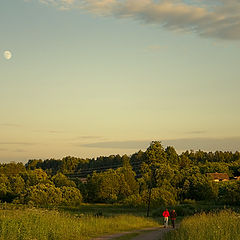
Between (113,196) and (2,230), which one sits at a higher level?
(2,230)

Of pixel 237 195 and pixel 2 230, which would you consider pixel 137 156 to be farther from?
pixel 2 230

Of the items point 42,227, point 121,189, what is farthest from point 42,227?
point 121,189

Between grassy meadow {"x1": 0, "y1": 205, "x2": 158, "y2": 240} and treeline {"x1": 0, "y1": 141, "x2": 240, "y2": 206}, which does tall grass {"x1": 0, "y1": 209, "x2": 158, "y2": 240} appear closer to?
grassy meadow {"x1": 0, "y1": 205, "x2": 158, "y2": 240}

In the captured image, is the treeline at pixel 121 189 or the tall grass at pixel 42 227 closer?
the tall grass at pixel 42 227

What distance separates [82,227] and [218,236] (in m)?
16.0

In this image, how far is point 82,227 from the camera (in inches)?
1328

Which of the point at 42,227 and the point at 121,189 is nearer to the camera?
the point at 42,227

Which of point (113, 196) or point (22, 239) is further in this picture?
point (113, 196)

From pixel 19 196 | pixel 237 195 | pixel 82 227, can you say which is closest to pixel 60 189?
pixel 19 196

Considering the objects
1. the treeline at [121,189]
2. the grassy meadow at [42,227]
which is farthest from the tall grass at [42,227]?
the treeline at [121,189]

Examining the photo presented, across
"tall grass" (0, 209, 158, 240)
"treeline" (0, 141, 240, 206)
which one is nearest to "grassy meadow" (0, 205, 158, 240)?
→ "tall grass" (0, 209, 158, 240)

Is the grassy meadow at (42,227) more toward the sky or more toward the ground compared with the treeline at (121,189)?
more toward the sky

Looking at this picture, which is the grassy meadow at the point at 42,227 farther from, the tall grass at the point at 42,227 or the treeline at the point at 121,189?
the treeline at the point at 121,189

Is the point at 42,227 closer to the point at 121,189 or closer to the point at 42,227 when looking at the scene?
the point at 42,227
